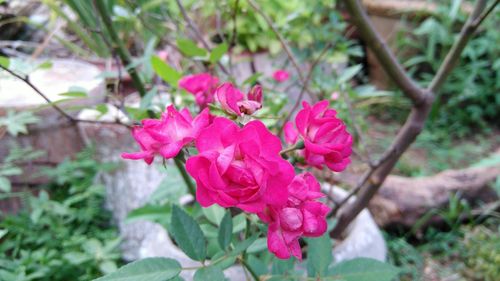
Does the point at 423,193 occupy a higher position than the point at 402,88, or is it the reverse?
the point at 402,88

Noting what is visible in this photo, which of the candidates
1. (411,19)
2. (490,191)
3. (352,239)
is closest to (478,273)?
(490,191)

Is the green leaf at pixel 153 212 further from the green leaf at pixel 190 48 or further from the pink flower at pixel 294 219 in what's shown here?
the pink flower at pixel 294 219

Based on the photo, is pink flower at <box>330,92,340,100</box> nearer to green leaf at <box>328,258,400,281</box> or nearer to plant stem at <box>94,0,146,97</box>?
plant stem at <box>94,0,146,97</box>

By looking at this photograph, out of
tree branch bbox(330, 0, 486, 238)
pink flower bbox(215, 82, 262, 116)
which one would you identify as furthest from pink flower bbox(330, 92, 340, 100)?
pink flower bbox(215, 82, 262, 116)

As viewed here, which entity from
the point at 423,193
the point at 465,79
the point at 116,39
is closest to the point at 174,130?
the point at 116,39

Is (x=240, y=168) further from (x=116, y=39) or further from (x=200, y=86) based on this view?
(x=116, y=39)

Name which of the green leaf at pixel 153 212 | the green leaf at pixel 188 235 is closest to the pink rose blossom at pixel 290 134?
the green leaf at pixel 188 235

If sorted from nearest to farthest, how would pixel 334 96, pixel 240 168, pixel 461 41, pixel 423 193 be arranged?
pixel 240 168 < pixel 461 41 < pixel 334 96 < pixel 423 193
